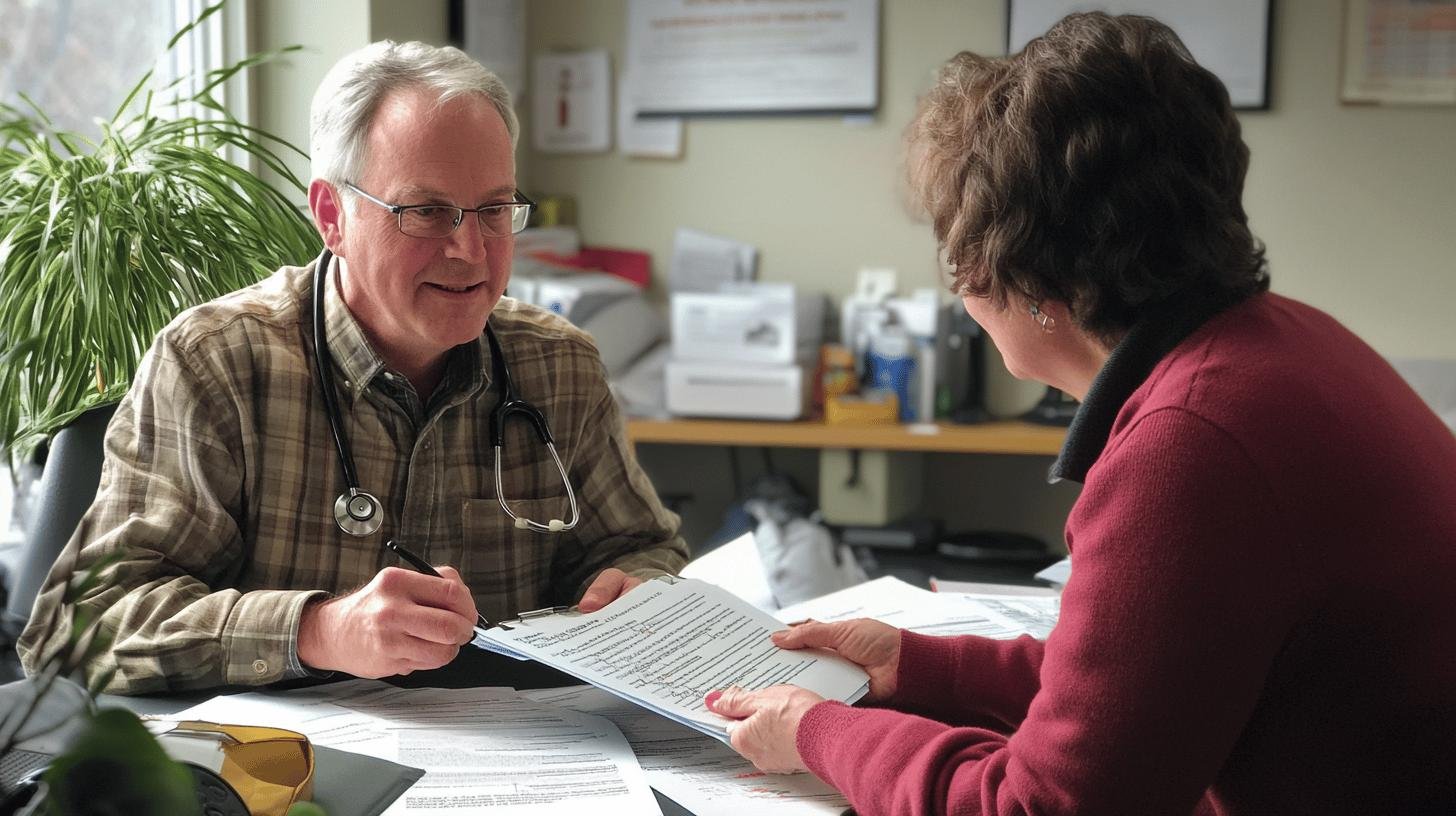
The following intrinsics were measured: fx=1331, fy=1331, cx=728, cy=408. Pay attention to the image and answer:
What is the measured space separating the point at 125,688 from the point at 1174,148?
100 centimetres

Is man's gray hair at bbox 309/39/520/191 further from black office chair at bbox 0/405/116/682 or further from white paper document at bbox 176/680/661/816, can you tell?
white paper document at bbox 176/680/661/816

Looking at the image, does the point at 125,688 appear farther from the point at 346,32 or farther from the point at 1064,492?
the point at 1064,492

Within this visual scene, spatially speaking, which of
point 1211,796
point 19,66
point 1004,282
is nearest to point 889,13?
point 19,66

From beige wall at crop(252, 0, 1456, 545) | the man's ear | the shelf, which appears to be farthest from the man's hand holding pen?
the shelf

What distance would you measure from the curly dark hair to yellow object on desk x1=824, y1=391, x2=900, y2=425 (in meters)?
2.19

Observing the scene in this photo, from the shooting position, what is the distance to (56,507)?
1.34 m

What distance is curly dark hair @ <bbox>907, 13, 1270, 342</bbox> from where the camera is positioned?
38.2 inches

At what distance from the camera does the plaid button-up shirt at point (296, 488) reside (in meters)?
1.19

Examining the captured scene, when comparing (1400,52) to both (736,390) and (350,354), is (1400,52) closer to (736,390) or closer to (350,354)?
(736,390)

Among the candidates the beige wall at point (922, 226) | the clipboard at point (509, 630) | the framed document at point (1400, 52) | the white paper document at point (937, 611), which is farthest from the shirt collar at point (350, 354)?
the framed document at point (1400, 52)

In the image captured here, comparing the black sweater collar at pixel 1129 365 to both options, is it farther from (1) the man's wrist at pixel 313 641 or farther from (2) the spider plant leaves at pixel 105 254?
(2) the spider plant leaves at pixel 105 254

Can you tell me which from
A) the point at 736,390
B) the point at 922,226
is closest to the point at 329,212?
the point at 736,390

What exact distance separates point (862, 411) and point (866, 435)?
0.08 m

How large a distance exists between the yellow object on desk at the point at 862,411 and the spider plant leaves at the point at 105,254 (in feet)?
5.62
